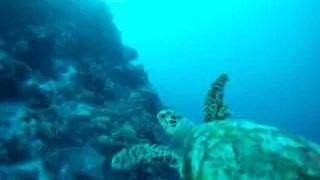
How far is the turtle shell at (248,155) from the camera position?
376 centimetres

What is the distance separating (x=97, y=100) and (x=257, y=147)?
22.0 feet

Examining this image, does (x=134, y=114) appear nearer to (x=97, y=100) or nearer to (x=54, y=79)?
(x=97, y=100)

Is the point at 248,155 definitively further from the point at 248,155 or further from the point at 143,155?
the point at 143,155

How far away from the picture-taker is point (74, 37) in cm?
1177

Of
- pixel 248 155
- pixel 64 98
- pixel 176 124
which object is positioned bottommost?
pixel 248 155

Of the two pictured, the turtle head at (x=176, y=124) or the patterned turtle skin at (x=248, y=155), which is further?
the turtle head at (x=176, y=124)

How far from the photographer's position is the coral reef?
26.0 feet

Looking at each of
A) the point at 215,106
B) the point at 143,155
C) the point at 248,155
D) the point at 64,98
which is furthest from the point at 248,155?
the point at 64,98

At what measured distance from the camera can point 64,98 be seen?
933 cm

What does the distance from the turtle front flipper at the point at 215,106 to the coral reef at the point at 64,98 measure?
3091 millimetres

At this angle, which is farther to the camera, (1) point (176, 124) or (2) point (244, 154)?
(1) point (176, 124)

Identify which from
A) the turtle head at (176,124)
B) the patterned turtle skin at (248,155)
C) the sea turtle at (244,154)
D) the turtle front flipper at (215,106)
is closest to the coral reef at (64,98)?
the turtle head at (176,124)

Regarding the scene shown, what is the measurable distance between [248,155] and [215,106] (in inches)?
52.5

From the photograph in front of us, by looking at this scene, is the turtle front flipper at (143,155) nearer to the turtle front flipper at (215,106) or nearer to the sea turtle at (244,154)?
the sea turtle at (244,154)
